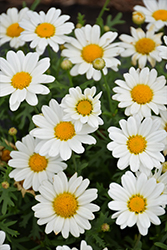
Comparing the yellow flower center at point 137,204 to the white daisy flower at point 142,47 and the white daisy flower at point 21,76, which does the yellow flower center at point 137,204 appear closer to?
the white daisy flower at point 21,76

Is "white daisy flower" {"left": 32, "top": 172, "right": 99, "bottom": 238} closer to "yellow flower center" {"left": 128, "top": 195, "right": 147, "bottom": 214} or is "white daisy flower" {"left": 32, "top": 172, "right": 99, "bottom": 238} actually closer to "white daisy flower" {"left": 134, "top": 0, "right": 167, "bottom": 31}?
"yellow flower center" {"left": 128, "top": 195, "right": 147, "bottom": 214}

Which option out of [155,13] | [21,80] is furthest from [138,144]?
[155,13]

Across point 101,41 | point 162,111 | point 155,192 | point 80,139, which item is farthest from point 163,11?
Answer: point 155,192

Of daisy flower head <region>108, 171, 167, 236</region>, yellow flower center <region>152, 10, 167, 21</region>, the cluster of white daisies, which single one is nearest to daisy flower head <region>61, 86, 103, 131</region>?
the cluster of white daisies

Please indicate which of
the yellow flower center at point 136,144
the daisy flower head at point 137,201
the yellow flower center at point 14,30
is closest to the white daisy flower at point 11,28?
the yellow flower center at point 14,30

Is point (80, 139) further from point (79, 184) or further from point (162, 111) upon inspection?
point (162, 111)

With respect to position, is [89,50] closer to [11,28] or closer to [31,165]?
[11,28]

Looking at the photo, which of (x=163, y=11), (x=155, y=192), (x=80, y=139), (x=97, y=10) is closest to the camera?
(x=155, y=192)
